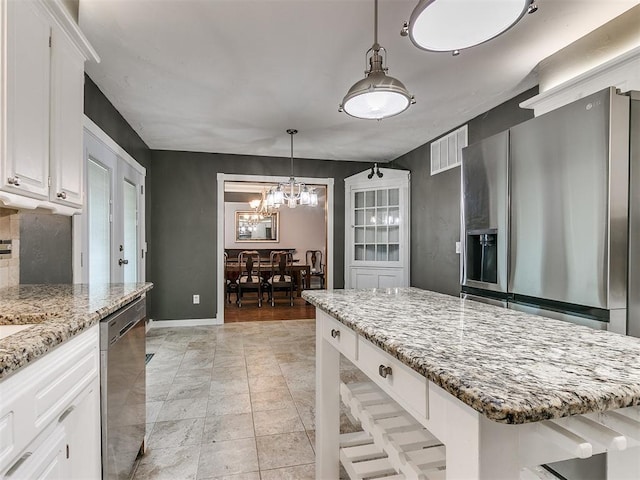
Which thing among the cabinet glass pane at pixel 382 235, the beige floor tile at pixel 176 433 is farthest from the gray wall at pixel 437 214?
the beige floor tile at pixel 176 433

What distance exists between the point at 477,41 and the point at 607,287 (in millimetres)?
1101

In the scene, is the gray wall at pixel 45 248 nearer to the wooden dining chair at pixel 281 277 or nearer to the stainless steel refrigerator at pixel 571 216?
the stainless steel refrigerator at pixel 571 216

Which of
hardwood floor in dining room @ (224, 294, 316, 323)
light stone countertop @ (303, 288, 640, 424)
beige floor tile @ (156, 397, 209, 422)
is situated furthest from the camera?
hardwood floor in dining room @ (224, 294, 316, 323)

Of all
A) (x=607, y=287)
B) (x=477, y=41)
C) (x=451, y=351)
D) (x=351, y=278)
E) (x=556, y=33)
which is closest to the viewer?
(x=451, y=351)

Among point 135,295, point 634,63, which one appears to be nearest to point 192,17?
point 135,295

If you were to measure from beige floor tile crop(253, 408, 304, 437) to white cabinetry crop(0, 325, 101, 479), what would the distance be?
1.03 metres

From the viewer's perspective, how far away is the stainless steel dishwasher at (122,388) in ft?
4.49

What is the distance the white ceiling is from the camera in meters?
1.93

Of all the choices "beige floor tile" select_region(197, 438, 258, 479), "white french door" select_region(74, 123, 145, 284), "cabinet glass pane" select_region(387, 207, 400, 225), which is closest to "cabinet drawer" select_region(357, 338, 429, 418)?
"beige floor tile" select_region(197, 438, 258, 479)

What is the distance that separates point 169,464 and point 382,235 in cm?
383

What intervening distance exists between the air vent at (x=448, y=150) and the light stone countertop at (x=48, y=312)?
326 centimetres

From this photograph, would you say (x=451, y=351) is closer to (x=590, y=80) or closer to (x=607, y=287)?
(x=607, y=287)

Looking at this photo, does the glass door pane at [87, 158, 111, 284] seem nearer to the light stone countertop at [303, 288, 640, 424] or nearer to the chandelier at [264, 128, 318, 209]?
the chandelier at [264, 128, 318, 209]

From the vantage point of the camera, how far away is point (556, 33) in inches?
83.0
